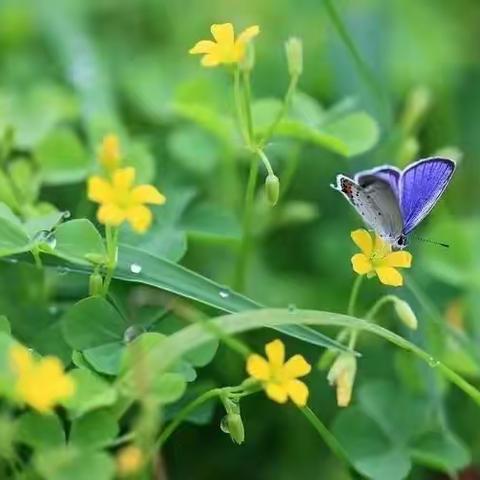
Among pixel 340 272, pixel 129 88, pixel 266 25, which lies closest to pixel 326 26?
pixel 266 25

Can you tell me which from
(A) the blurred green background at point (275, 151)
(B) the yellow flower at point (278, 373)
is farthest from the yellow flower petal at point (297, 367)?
(A) the blurred green background at point (275, 151)

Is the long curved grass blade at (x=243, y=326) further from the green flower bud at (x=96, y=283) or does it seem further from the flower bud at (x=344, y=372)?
the green flower bud at (x=96, y=283)

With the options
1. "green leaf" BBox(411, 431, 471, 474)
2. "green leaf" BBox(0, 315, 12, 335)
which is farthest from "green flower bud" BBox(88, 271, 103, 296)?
"green leaf" BBox(411, 431, 471, 474)

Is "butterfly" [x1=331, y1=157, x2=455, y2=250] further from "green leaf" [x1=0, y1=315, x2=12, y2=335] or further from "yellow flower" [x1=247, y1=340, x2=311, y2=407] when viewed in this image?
"green leaf" [x1=0, y1=315, x2=12, y2=335]

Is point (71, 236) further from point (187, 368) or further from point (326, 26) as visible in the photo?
point (326, 26)

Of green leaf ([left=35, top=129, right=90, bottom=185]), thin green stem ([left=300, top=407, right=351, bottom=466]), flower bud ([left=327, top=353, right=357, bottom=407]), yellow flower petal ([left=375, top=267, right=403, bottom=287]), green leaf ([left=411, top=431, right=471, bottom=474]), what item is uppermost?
yellow flower petal ([left=375, top=267, right=403, bottom=287])
